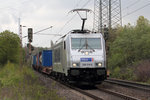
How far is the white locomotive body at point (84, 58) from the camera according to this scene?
13914 millimetres

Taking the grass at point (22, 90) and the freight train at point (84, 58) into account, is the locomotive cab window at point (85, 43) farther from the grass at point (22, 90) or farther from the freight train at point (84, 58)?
the grass at point (22, 90)

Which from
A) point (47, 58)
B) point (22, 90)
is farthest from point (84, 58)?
point (47, 58)

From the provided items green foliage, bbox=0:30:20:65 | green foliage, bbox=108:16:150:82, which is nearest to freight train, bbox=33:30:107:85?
green foliage, bbox=108:16:150:82

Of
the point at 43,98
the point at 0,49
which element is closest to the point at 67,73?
the point at 43,98

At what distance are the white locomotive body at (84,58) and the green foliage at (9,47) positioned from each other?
12.5 meters

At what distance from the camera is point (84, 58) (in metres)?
14.0

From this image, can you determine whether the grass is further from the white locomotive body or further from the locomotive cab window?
the locomotive cab window

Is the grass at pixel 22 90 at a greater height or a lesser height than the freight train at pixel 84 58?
lesser

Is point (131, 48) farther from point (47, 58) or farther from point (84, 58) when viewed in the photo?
point (84, 58)

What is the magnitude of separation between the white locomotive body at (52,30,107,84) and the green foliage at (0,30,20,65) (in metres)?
12.5

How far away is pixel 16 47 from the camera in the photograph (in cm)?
2616

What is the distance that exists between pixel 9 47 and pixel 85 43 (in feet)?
44.1

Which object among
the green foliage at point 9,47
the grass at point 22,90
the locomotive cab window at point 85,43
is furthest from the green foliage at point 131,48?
the grass at point 22,90

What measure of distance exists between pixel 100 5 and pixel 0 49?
21.4 m
